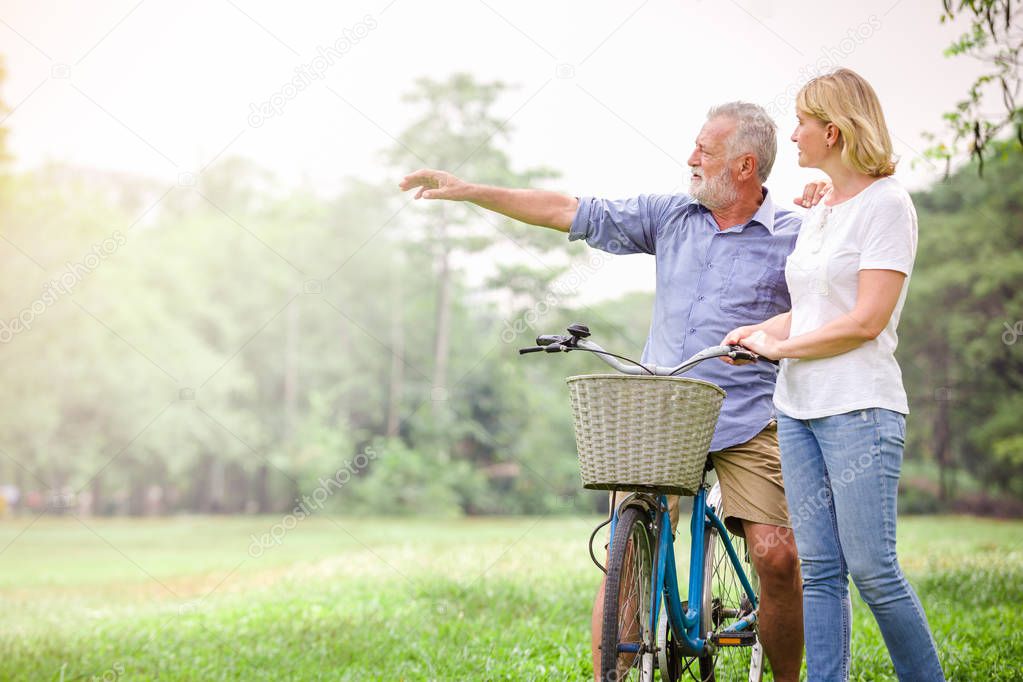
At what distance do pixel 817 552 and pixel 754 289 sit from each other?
3.07 feet

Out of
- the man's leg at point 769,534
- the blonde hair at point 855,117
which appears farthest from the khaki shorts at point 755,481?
the blonde hair at point 855,117

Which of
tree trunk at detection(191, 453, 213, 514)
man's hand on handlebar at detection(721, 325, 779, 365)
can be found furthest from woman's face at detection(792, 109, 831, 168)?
tree trunk at detection(191, 453, 213, 514)

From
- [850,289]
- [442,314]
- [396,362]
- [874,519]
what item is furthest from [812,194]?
[396,362]

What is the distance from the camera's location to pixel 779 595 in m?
3.26

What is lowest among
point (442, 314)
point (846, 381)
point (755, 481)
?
point (755, 481)

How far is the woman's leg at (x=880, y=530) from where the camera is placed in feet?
8.27

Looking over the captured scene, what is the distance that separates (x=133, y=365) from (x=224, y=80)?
10.3m

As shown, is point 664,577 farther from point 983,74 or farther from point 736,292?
point 983,74

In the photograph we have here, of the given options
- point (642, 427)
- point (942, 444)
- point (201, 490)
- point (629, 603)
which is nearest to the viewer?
point (642, 427)

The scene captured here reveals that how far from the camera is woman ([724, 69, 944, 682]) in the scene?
252 centimetres

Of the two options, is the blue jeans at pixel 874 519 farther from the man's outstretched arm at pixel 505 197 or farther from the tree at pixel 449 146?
the tree at pixel 449 146

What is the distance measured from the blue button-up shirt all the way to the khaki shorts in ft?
0.18

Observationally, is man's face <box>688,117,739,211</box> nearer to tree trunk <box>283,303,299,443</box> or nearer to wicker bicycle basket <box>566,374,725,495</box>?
wicker bicycle basket <box>566,374,725,495</box>

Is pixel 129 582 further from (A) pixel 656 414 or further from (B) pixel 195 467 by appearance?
(B) pixel 195 467
